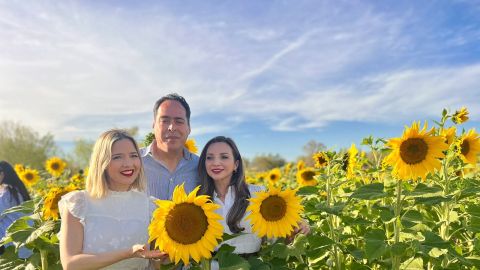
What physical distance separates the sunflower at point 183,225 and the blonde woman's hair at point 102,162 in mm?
948

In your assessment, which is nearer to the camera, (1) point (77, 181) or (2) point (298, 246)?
(2) point (298, 246)

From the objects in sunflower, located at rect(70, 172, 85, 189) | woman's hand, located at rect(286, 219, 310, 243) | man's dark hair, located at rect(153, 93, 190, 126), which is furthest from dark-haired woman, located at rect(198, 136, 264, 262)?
sunflower, located at rect(70, 172, 85, 189)

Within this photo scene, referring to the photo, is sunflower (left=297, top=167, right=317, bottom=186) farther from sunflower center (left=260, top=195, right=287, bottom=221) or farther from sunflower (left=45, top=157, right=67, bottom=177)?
sunflower (left=45, top=157, right=67, bottom=177)

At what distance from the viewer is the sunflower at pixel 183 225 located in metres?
2.67

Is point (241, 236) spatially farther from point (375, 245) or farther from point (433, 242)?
point (433, 242)

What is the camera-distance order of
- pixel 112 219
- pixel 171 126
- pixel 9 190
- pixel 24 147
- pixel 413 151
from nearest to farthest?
pixel 413 151 < pixel 112 219 < pixel 171 126 < pixel 9 190 < pixel 24 147

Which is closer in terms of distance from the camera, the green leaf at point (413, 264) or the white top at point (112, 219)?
the green leaf at point (413, 264)

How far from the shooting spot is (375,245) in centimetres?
307

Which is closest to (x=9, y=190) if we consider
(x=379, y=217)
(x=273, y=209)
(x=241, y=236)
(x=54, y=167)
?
(x=241, y=236)

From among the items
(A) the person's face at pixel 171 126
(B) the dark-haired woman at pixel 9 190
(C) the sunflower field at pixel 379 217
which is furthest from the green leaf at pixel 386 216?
(B) the dark-haired woman at pixel 9 190

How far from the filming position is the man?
4.75 m

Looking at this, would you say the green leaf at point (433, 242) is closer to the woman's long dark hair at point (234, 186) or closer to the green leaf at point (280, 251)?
the green leaf at point (280, 251)

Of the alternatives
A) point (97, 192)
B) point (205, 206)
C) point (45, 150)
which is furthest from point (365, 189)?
point (45, 150)

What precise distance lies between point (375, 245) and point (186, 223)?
1233 mm
